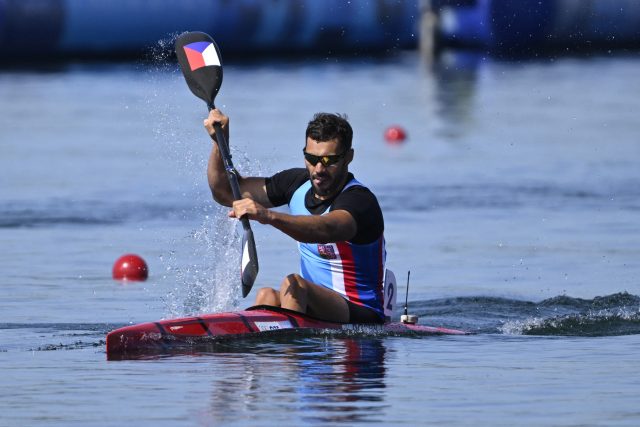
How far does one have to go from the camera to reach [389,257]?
573 inches

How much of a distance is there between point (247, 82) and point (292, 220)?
92.0 feet

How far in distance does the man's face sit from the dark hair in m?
0.03

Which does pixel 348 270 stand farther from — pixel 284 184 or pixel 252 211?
pixel 252 211

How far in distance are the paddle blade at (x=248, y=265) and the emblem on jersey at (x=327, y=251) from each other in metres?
0.39

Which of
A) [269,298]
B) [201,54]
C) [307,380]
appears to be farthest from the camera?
[201,54]

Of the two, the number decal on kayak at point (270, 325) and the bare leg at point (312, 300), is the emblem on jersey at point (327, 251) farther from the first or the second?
the number decal on kayak at point (270, 325)

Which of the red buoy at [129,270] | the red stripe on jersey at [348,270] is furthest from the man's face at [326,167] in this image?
the red buoy at [129,270]

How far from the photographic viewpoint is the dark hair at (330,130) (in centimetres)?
974

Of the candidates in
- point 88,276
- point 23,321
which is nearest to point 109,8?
point 88,276

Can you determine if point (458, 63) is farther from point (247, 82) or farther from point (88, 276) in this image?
point (88, 276)

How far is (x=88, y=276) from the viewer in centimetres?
1380

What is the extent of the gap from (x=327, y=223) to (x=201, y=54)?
80.3 inches

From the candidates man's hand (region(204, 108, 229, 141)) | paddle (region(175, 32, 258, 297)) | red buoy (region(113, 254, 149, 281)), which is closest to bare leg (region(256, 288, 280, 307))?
paddle (region(175, 32, 258, 297))

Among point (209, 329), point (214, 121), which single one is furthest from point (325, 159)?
point (209, 329)
